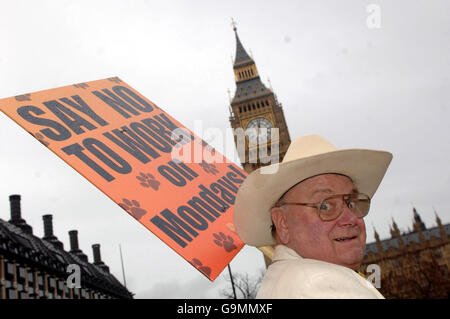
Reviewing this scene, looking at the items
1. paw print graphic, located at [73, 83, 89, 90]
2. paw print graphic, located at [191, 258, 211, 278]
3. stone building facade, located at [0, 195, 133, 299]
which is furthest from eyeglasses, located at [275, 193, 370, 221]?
stone building facade, located at [0, 195, 133, 299]

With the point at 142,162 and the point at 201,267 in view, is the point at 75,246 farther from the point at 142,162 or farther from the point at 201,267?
the point at 201,267

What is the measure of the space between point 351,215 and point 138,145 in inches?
71.9

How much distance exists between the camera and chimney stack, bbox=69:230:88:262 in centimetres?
7038

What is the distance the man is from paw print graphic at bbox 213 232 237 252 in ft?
0.80

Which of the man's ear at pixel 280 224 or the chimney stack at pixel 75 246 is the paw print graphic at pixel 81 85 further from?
the chimney stack at pixel 75 246

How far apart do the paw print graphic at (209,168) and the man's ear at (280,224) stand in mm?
1292

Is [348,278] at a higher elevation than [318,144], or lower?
lower

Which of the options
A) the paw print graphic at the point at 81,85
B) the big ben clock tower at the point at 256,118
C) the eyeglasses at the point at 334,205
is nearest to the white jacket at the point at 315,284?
the eyeglasses at the point at 334,205

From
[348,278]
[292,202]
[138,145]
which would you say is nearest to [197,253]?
[292,202]

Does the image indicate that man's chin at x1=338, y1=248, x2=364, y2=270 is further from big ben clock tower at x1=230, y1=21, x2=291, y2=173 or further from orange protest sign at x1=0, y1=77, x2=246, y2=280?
big ben clock tower at x1=230, y1=21, x2=291, y2=173

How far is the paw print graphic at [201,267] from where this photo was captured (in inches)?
115
